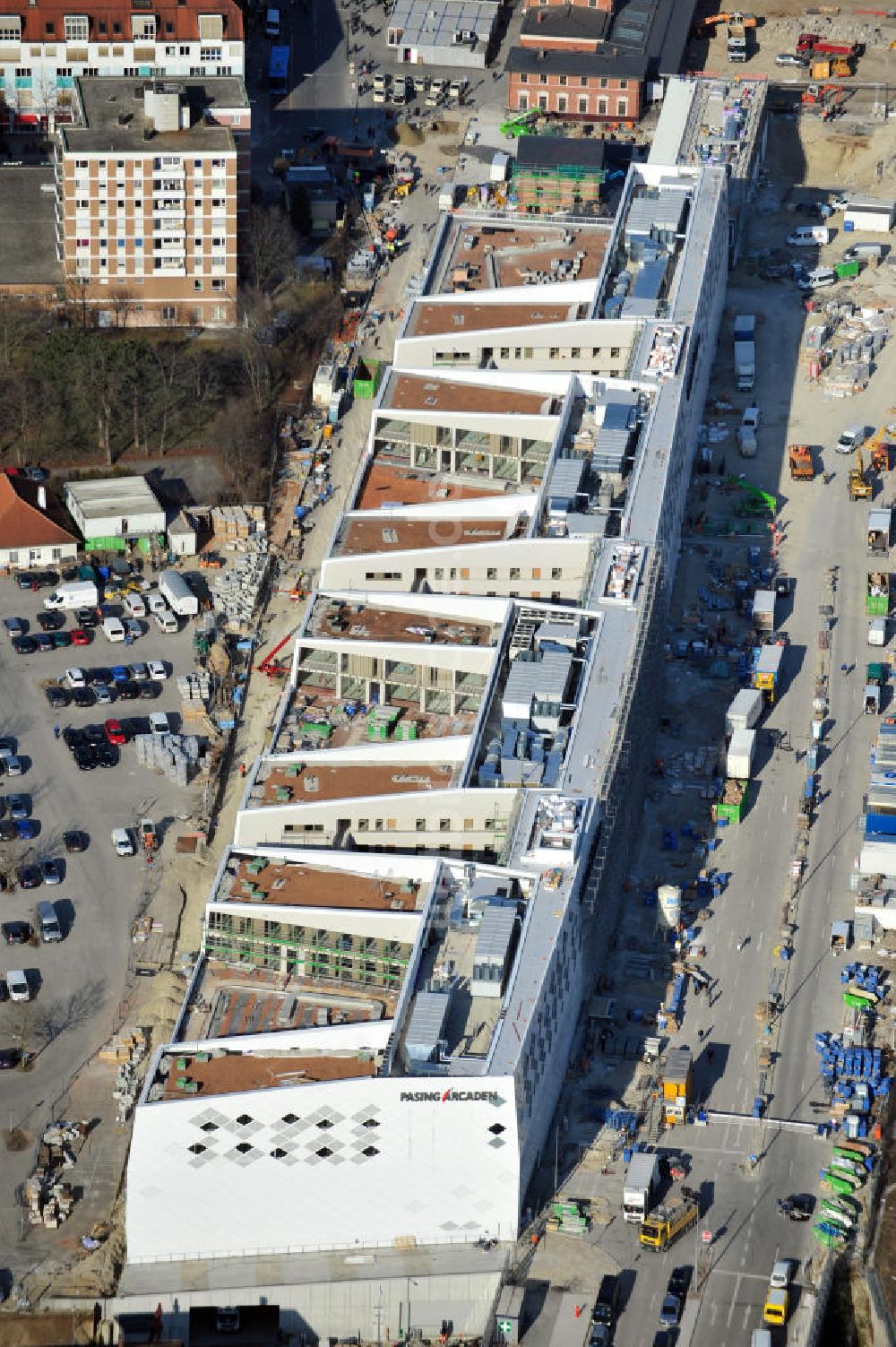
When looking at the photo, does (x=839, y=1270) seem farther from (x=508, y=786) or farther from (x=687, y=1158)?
(x=508, y=786)

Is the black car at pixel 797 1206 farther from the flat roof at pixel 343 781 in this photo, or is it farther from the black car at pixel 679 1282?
the flat roof at pixel 343 781

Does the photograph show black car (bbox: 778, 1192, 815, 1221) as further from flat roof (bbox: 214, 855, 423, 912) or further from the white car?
the white car

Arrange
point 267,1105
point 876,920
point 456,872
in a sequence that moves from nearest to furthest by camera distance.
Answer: point 267,1105
point 456,872
point 876,920

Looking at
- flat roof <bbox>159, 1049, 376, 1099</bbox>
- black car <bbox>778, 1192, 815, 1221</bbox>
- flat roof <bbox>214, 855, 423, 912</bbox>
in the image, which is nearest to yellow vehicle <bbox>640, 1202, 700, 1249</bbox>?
black car <bbox>778, 1192, 815, 1221</bbox>

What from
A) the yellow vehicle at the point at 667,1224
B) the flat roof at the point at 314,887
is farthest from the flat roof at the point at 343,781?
the yellow vehicle at the point at 667,1224

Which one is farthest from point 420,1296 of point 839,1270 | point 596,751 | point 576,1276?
point 596,751

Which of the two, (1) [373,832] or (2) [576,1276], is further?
(1) [373,832]
